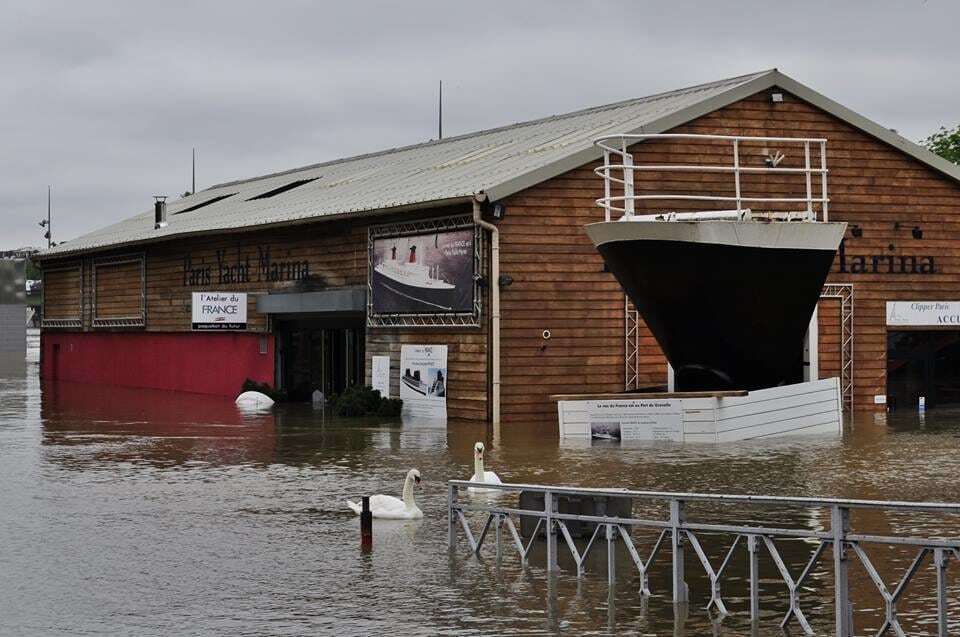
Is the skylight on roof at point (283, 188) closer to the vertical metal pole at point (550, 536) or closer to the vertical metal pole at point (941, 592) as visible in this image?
the vertical metal pole at point (550, 536)

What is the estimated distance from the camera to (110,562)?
51.3 feet

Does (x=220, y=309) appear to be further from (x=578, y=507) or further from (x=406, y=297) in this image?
(x=578, y=507)

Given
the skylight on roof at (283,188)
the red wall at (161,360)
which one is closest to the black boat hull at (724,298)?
the red wall at (161,360)

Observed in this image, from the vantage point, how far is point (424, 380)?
Answer: 37000 mm

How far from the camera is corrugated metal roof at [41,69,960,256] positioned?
35.9 meters

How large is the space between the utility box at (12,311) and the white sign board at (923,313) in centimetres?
7940

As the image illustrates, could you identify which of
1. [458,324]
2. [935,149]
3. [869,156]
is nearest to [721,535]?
[458,324]

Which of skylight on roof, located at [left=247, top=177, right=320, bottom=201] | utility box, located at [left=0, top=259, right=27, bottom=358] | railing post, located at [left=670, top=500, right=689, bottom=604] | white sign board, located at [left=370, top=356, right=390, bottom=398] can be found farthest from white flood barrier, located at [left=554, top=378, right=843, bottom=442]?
utility box, located at [left=0, top=259, right=27, bottom=358]

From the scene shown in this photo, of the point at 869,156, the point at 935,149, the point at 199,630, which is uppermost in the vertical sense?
the point at 935,149

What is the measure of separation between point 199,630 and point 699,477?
1192 centimetres

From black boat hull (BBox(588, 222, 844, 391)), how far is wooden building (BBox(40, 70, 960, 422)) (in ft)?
14.5

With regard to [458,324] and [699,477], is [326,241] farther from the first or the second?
[699,477]

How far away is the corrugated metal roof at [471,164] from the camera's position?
118 feet

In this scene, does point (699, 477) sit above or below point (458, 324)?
below
